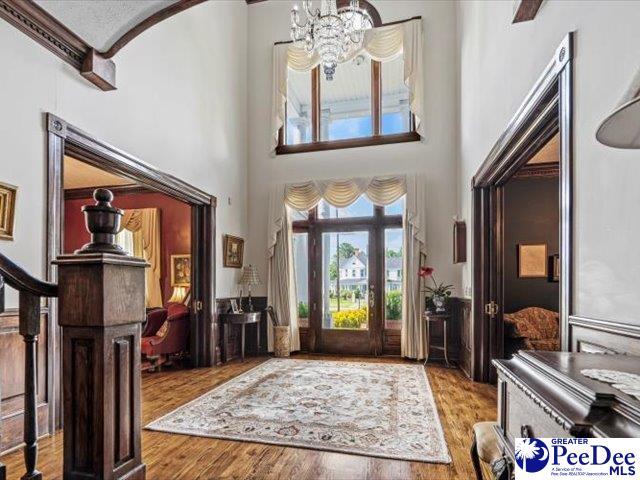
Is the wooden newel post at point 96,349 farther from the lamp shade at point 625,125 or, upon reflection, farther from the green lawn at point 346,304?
the green lawn at point 346,304

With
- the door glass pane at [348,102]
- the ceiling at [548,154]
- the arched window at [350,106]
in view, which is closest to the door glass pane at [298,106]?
the arched window at [350,106]

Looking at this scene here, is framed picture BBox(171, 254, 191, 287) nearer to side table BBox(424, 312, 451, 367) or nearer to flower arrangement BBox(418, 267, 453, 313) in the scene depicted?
flower arrangement BBox(418, 267, 453, 313)

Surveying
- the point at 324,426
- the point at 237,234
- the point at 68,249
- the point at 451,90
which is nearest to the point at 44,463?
the point at 324,426

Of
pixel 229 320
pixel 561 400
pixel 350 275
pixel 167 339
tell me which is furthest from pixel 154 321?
pixel 561 400

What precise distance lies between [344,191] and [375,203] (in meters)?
0.52

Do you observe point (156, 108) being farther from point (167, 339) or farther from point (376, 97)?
point (376, 97)

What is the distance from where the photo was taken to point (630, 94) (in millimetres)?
874

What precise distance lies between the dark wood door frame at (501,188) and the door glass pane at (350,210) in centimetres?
201

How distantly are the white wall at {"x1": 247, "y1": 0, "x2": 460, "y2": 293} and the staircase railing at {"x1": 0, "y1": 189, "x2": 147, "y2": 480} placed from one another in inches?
207

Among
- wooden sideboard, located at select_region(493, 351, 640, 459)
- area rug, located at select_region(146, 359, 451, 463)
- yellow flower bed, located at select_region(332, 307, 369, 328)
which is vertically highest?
wooden sideboard, located at select_region(493, 351, 640, 459)

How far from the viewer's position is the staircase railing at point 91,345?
1.09m

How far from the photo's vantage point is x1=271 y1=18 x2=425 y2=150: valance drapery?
605 cm

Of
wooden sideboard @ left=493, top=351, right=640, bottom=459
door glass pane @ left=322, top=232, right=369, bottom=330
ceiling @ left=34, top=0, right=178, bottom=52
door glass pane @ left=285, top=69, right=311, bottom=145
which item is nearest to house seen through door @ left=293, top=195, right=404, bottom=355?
door glass pane @ left=322, top=232, right=369, bottom=330

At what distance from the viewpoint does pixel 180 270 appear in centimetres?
677
